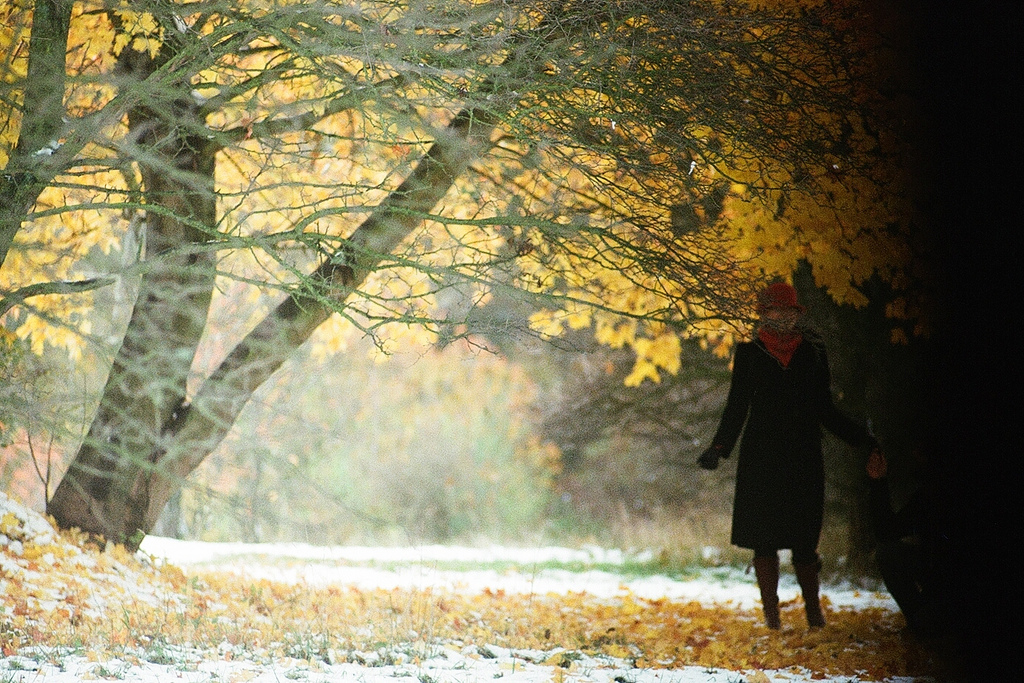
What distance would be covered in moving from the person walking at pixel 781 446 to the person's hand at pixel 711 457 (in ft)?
0.18

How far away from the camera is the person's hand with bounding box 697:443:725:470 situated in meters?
5.02

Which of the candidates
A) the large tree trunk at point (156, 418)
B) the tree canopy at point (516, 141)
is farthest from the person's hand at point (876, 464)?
the large tree trunk at point (156, 418)

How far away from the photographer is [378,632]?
521cm

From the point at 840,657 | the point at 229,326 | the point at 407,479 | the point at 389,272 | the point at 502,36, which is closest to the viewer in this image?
the point at 502,36

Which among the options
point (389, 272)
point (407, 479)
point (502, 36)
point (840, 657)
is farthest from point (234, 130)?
point (407, 479)

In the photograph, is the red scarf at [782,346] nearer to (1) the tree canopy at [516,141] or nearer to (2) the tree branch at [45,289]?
(1) the tree canopy at [516,141]

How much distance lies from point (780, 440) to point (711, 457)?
604 millimetres

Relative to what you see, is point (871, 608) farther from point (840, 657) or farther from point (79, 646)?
point (79, 646)

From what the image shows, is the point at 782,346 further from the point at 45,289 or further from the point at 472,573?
the point at 472,573

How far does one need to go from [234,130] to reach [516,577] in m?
5.02

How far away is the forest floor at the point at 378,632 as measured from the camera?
14.2ft

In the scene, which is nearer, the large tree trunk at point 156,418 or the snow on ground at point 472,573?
the large tree trunk at point 156,418

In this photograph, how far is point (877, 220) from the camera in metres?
5.16

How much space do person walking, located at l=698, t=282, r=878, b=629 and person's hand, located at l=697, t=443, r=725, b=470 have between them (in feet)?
0.18
